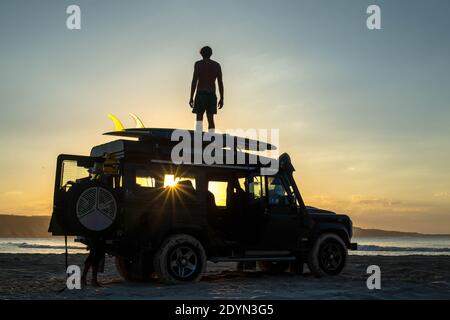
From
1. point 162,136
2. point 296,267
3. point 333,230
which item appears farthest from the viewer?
point 296,267

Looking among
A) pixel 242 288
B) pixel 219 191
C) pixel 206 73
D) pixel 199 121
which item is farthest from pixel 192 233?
pixel 206 73

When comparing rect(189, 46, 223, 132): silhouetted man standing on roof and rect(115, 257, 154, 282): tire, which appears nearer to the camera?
rect(115, 257, 154, 282): tire

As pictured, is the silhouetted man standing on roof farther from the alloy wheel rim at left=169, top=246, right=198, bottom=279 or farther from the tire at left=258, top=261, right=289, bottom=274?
the tire at left=258, top=261, right=289, bottom=274

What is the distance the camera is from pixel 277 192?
39.0 ft

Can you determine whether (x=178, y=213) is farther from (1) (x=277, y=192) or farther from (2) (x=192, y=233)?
(1) (x=277, y=192)

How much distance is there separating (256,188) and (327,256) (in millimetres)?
2342

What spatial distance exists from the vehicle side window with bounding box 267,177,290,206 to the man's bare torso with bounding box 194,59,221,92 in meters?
2.66

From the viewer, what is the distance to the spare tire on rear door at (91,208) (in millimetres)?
Result: 9578

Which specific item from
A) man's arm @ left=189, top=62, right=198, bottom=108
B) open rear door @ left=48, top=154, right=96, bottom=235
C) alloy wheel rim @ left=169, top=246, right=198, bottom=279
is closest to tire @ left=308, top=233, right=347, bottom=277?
alloy wheel rim @ left=169, top=246, right=198, bottom=279

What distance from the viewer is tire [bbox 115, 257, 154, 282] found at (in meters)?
10.9
